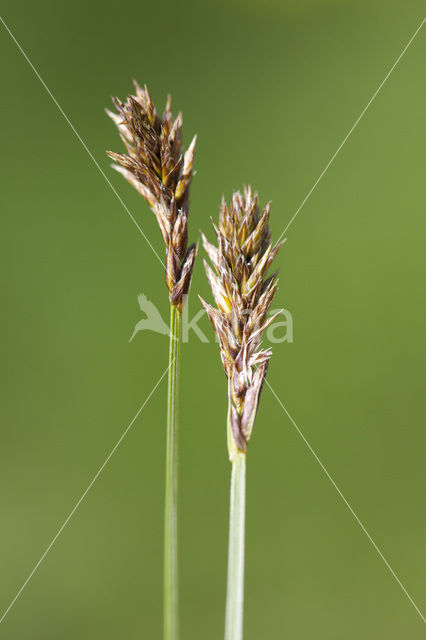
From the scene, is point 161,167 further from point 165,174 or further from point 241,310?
point 241,310

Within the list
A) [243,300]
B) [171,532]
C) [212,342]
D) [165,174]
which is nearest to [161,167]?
[165,174]

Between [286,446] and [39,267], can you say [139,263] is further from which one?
[286,446]

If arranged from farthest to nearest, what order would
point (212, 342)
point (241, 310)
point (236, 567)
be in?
point (212, 342)
point (241, 310)
point (236, 567)

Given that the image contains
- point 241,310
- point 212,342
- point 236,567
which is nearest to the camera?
point 236,567

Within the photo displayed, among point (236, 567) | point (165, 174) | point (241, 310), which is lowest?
point (236, 567)

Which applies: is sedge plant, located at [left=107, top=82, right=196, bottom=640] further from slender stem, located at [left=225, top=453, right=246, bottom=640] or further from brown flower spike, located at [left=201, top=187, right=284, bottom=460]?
slender stem, located at [left=225, top=453, right=246, bottom=640]

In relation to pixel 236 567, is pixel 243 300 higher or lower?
higher

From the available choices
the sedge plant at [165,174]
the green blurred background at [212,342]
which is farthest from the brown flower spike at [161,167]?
the green blurred background at [212,342]

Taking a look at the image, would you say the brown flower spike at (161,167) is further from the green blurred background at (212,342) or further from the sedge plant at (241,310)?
the green blurred background at (212,342)

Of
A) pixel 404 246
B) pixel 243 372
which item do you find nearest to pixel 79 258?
pixel 404 246
